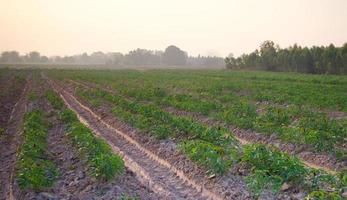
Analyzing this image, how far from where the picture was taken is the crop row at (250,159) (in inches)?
341

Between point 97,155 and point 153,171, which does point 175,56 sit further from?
point 97,155

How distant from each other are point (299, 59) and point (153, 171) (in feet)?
189

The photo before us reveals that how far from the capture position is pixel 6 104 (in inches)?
942

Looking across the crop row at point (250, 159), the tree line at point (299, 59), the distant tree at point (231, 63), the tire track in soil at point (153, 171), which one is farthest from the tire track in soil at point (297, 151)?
the distant tree at point (231, 63)

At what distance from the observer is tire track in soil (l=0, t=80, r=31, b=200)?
9.43 meters

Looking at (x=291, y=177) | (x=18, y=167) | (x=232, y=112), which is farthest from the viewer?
(x=232, y=112)

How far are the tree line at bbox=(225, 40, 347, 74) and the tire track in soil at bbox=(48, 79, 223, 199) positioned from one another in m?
49.2

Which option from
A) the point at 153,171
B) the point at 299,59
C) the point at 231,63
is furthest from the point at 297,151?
the point at 231,63

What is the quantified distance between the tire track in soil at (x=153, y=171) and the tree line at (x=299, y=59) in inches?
1936

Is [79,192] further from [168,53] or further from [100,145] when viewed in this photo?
[168,53]

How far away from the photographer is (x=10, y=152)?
12617 mm

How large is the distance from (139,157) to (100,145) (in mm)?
1642

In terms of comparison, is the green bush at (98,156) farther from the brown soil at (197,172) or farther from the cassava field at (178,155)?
the brown soil at (197,172)

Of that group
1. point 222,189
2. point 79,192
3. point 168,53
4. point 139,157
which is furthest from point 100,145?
point 168,53
